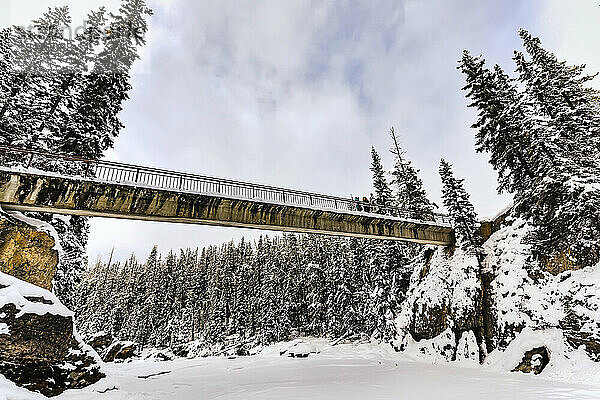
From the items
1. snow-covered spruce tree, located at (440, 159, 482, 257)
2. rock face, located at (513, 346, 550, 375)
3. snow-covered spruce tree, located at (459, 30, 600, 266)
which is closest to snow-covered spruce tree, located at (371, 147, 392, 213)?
snow-covered spruce tree, located at (440, 159, 482, 257)

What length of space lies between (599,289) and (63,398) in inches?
786

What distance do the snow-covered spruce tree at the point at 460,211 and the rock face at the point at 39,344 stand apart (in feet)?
67.8

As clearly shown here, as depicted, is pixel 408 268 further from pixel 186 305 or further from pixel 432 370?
pixel 186 305

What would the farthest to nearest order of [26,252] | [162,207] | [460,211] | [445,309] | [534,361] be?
1. [460,211]
2. [445,309]
3. [162,207]
4. [534,361]
5. [26,252]

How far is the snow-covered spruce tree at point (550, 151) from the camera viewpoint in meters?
12.5

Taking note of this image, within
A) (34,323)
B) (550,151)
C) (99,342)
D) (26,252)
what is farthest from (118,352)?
(550,151)

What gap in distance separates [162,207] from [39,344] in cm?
621

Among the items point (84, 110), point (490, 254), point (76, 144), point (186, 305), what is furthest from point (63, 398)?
point (186, 305)

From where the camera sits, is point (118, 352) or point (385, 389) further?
point (118, 352)

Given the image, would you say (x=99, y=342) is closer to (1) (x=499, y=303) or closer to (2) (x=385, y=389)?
(2) (x=385, y=389)

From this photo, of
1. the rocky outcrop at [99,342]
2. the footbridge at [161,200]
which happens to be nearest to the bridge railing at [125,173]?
the footbridge at [161,200]

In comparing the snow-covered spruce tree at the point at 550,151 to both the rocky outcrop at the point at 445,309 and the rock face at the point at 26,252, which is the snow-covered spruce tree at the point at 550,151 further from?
the rock face at the point at 26,252

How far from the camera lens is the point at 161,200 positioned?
1348 centimetres

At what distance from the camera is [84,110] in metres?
16.3
